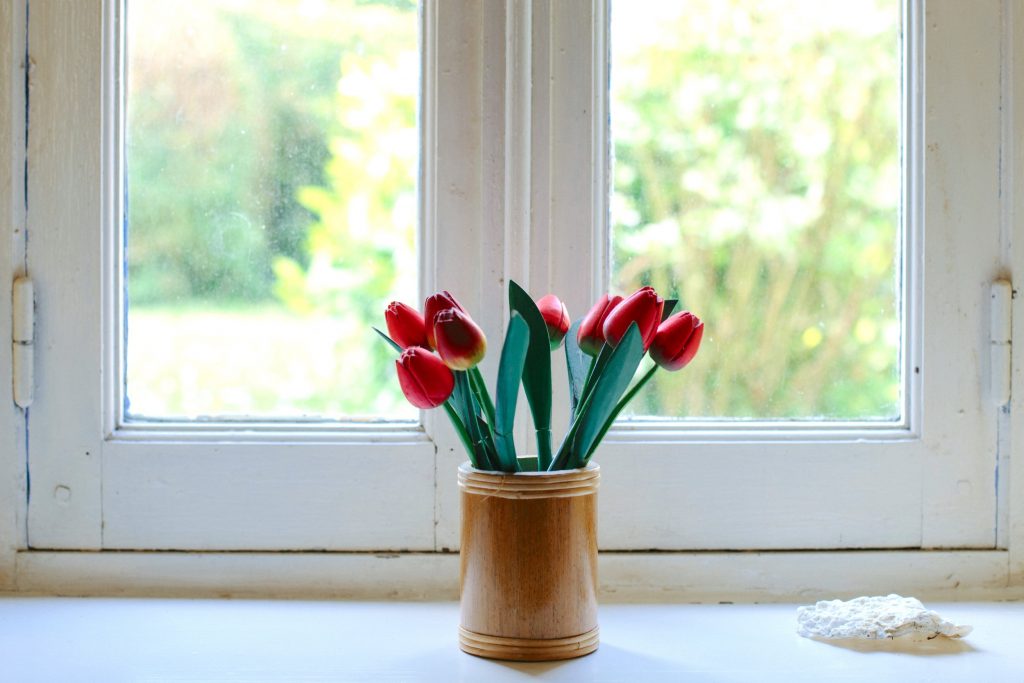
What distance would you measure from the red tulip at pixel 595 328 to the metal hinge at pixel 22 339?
1.73ft

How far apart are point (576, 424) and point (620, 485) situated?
0.20m

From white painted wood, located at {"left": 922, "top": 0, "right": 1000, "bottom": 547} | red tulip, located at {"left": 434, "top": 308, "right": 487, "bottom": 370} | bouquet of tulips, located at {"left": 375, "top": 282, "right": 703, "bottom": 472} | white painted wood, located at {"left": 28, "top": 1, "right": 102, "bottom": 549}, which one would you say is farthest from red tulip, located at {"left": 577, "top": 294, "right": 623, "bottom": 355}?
white painted wood, located at {"left": 28, "top": 1, "right": 102, "bottom": 549}

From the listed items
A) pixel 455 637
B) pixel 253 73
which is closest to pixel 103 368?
pixel 253 73

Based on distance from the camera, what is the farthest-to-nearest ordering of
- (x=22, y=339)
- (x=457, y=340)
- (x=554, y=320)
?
(x=22, y=339)
(x=554, y=320)
(x=457, y=340)

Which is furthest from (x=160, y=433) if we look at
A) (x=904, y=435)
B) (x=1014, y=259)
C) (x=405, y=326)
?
(x=1014, y=259)

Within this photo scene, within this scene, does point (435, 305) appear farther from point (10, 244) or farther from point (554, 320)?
point (10, 244)

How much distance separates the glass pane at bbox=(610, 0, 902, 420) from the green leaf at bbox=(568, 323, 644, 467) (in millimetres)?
205

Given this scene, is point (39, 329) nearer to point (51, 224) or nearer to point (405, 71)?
point (51, 224)

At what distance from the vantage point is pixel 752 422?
95cm

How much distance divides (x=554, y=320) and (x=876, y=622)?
36 centimetres

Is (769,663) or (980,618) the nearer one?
(769,663)

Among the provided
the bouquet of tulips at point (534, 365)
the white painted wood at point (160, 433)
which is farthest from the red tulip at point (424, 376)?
the white painted wood at point (160, 433)

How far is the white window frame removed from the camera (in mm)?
920

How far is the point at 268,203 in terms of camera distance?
3.14ft
